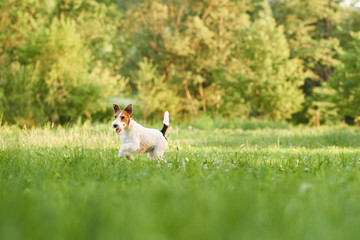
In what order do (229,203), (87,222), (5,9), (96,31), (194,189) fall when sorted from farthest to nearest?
(96,31), (5,9), (194,189), (229,203), (87,222)

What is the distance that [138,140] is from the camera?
5.46 meters

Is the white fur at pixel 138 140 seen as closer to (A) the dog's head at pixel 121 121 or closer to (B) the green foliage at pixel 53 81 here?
(A) the dog's head at pixel 121 121

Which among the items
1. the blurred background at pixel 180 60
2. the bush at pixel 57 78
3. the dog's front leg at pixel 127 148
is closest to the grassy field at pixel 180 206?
the dog's front leg at pixel 127 148

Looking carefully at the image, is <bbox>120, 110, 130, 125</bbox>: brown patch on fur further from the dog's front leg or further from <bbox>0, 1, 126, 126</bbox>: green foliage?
<bbox>0, 1, 126, 126</bbox>: green foliage

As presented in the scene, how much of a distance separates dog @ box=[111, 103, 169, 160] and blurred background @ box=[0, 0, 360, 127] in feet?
45.1

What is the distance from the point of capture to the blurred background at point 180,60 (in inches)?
780

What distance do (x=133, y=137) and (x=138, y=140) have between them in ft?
0.30

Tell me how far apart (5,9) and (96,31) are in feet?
19.5

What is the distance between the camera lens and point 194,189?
9.84ft

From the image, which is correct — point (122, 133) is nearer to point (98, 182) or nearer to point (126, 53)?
point (98, 182)

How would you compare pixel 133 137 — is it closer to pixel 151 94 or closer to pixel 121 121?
pixel 121 121

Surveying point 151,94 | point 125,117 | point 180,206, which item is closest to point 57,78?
point 151,94

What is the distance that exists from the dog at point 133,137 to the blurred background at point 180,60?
13.7 metres

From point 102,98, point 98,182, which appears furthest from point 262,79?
point 98,182
